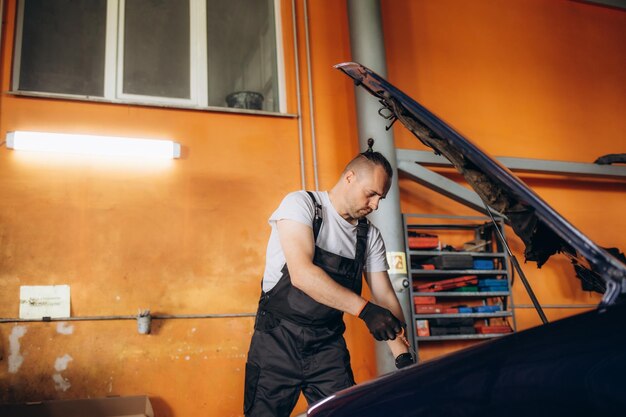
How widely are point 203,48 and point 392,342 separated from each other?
10.3 ft

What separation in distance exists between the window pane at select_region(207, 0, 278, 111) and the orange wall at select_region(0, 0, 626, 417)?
0.76 feet

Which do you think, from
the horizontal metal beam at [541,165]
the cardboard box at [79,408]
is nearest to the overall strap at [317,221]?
the cardboard box at [79,408]

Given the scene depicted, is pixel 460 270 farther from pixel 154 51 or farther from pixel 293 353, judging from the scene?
pixel 154 51

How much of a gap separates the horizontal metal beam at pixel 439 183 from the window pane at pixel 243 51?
1.20 meters

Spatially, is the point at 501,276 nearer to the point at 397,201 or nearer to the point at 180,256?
the point at 397,201

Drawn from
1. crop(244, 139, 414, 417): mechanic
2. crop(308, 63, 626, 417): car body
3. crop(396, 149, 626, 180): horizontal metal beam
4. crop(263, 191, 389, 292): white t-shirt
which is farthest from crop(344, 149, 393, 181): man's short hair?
crop(396, 149, 626, 180): horizontal metal beam

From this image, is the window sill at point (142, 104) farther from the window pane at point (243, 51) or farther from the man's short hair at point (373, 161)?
the man's short hair at point (373, 161)

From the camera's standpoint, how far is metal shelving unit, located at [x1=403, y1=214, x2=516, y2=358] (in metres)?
3.99

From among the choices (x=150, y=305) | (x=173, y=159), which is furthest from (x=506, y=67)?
(x=150, y=305)

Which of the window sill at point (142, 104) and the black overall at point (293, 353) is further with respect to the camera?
the window sill at point (142, 104)

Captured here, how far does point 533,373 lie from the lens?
83cm

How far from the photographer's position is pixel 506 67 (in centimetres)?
507

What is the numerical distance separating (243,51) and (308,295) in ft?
10.1

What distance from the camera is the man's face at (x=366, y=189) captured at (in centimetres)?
222
